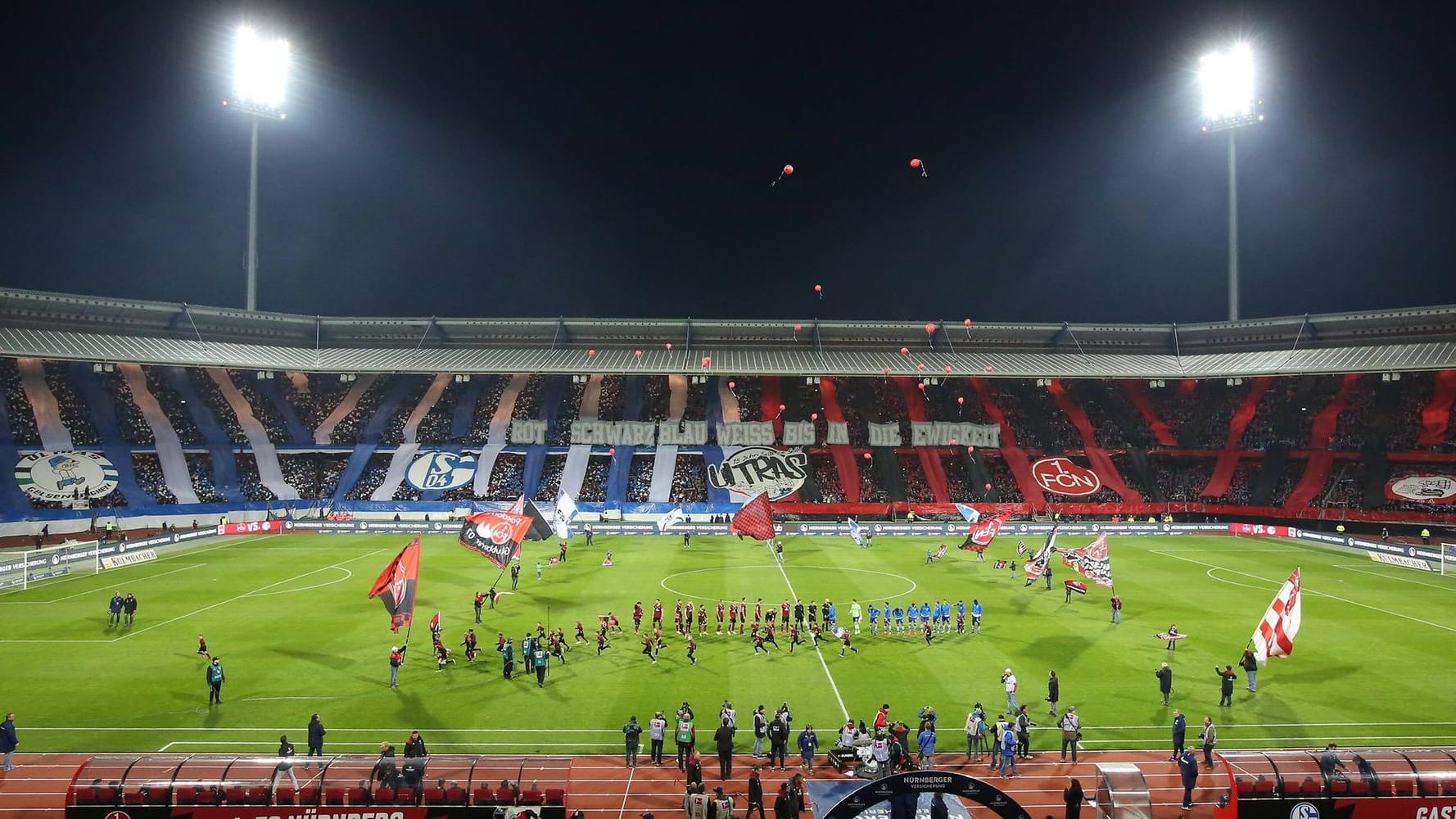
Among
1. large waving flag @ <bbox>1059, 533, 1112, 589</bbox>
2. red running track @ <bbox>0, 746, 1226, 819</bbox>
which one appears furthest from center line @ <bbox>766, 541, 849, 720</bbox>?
large waving flag @ <bbox>1059, 533, 1112, 589</bbox>

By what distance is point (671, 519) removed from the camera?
57062 millimetres

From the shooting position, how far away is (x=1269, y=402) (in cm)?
7262

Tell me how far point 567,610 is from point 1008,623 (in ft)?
58.9

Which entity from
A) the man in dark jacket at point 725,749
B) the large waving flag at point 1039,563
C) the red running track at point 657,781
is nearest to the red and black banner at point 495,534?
the red running track at point 657,781

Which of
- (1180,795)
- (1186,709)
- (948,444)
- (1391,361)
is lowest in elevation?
(1186,709)

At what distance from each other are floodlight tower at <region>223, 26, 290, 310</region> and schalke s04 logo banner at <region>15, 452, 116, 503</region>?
71.5 ft

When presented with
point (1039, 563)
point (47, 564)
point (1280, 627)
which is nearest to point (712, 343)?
point (1039, 563)

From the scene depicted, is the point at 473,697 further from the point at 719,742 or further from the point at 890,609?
the point at 890,609

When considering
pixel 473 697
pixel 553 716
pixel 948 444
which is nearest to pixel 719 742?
pixel 553 716

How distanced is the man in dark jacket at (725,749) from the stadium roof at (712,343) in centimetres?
5144

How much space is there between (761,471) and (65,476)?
1947 inches

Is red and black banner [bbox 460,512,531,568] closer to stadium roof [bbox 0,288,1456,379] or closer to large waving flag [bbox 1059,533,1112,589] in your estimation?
large waving flag [bbox 1059,533,1112,589]

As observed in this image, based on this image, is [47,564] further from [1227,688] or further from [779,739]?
[1227,688]

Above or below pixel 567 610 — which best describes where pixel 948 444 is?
above
